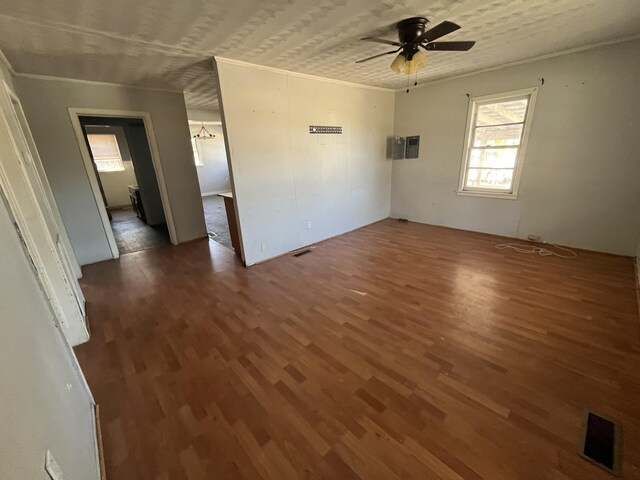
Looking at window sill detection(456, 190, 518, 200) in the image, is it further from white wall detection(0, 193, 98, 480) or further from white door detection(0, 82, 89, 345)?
white door detection(0, 82, 89, 345)

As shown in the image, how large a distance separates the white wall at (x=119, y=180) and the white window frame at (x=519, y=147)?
9478 millimetres

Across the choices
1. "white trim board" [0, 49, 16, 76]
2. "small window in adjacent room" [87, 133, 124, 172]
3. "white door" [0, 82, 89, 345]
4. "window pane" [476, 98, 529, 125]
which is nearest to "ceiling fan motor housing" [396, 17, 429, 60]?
"window pane" [476, 98, 529, 125]

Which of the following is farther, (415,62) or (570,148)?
(570,148)

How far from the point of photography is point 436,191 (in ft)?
16.9

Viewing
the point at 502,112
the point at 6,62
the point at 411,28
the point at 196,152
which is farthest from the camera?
the point at 196,152

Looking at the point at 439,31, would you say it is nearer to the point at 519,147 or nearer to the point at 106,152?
the point at 519,147

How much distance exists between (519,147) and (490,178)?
2.01 ft

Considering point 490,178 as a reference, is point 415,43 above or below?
above

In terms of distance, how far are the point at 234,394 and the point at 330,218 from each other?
11.3ft

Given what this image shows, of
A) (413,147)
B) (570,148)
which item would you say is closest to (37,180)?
(413,147)

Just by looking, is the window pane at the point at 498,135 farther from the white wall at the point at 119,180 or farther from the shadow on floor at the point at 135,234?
the white wall at the point at 119,180

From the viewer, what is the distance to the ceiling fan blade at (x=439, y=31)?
1.97 meters

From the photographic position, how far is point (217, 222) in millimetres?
6223

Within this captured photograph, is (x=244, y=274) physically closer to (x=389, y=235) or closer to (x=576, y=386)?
(x=389, y=235)
